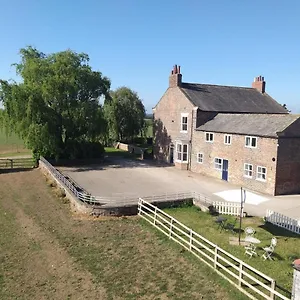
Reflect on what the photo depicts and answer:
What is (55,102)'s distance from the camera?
117 feet

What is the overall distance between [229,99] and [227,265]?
26915 millimetres

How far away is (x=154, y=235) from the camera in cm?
1712

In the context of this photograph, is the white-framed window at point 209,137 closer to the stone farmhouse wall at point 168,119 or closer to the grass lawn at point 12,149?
the stone farmhouse wall at point 168,119

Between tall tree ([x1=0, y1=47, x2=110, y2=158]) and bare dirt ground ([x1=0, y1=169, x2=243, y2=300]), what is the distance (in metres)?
14.0

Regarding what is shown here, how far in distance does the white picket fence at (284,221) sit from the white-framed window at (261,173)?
22.6 feet

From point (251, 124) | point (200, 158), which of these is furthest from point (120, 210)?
point (200, 158)

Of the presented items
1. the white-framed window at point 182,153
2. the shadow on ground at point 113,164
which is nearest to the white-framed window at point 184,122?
the white-framed window at point 182,153

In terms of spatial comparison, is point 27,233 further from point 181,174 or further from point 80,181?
point 181,174

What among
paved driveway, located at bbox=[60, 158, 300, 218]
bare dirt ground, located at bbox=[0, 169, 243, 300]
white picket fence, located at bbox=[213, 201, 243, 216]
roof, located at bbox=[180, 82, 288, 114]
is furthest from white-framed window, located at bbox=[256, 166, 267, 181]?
bare dirt ground, located at bbox=[0, 169, 243, 300]

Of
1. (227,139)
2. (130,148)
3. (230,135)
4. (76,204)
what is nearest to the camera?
(76,204)

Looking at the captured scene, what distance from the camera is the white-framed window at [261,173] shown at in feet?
83.8

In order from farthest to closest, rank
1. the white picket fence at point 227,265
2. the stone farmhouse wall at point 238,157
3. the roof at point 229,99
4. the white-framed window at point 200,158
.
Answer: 1. the roof at point 229,99
2. the white-framed window at point 200,158
3. the stone farmhouse wall at point 238,157
4. the white picket fence at point 227,265

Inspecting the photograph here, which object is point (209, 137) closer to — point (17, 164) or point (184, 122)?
point (184, 122)

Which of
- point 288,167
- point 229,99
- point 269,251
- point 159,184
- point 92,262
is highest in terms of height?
point 229,99
